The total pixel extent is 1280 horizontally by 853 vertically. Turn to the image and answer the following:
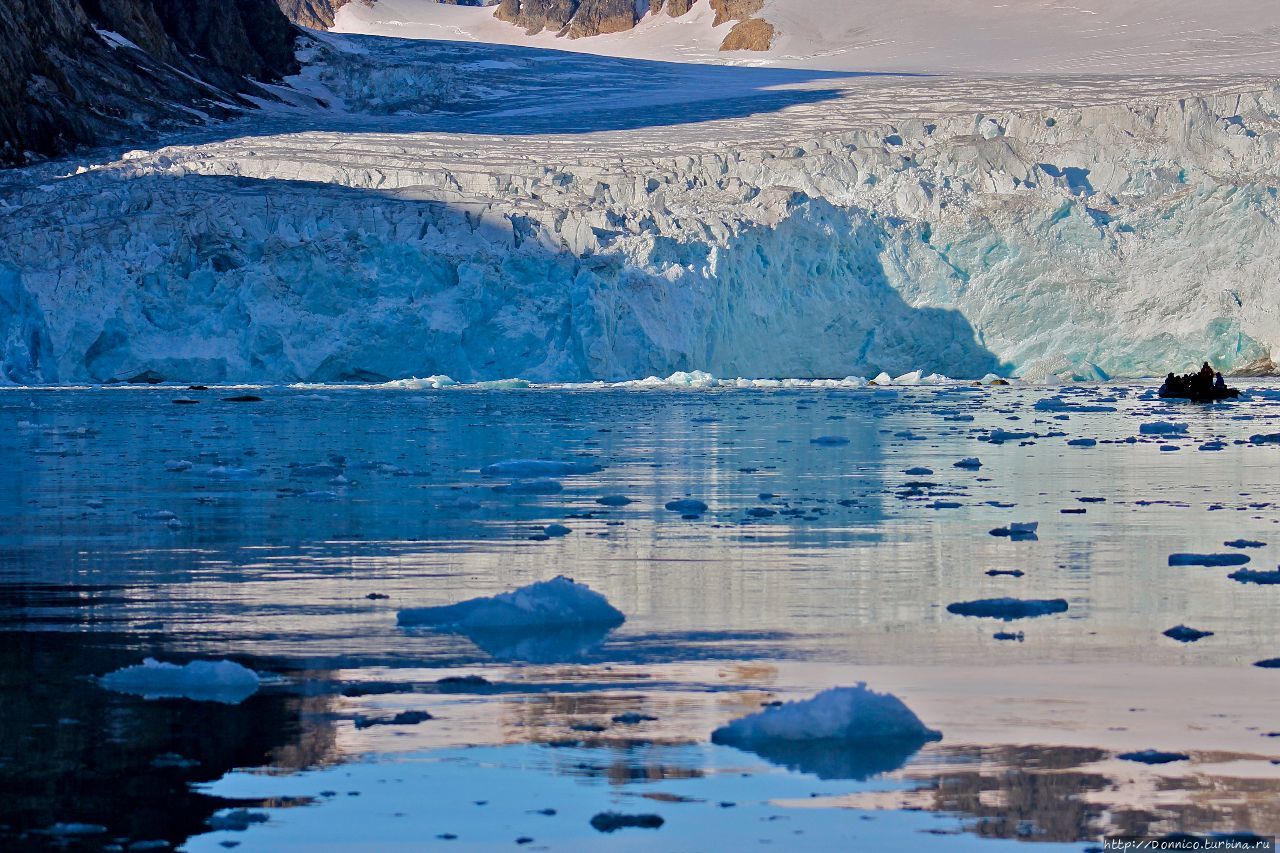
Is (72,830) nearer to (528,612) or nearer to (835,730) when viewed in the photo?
(835,730)

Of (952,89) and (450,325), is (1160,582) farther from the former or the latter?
(952,89)

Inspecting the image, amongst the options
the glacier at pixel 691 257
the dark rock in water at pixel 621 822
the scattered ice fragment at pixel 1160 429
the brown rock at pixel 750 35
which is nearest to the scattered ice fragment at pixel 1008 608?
the dark rock in water at pixel 621 822

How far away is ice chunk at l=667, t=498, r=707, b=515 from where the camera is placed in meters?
7.39

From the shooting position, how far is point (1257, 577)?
5180mm

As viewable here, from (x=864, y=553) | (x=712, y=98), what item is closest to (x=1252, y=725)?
(x=864, y=553)

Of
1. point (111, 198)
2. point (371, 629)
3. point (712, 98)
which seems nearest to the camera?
point (371, 629)

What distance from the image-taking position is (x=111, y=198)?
23.1 meters

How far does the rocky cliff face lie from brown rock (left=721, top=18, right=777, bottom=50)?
546 inches

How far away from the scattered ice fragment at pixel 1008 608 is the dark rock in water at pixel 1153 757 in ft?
4.89

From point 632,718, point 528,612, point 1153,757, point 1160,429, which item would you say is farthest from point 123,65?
point 1153,757

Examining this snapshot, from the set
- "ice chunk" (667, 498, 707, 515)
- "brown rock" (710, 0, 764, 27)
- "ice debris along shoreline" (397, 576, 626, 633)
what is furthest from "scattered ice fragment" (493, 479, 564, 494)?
"brown rock" (710, 0, 764, 27)

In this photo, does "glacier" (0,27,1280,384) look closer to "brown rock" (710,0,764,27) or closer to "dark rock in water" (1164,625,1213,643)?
"dark rock in water" (1164,625,1213,643)

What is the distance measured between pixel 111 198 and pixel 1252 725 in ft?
71.7

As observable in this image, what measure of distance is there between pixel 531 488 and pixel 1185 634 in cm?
468
